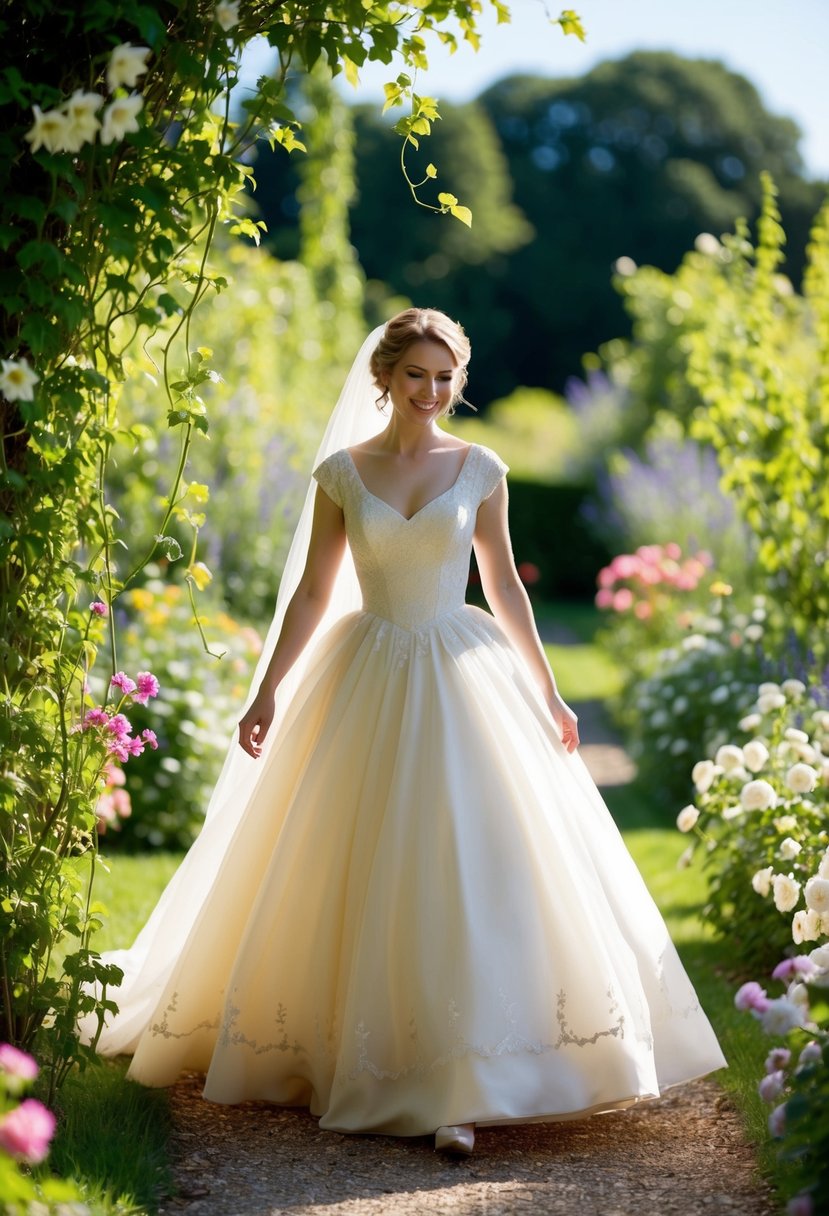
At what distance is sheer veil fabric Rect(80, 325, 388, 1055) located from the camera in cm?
354

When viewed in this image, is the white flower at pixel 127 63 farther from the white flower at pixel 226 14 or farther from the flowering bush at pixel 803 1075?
the flowering bush at pixel 803 1075

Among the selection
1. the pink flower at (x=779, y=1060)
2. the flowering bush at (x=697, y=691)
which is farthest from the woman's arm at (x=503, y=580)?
the flowering bush at (x=697, y=691)

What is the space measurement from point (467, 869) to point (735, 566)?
17.8 feet

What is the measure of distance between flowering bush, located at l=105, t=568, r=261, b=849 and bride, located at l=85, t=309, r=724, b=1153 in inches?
79.3

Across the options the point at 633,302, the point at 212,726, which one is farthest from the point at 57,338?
the point at 633,302

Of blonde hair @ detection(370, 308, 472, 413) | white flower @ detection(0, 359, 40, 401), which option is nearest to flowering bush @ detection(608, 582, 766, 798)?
blonde hair @ detection(370, 308, 472, 413)

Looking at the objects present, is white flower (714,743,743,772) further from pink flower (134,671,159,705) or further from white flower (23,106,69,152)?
white flower (23,106,69,152)

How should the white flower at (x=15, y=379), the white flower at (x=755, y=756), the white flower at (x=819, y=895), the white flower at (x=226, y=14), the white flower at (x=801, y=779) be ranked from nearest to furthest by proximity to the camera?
1. the white flower at (x=15, y=379)
2. the white flower at (x=226, y=14)
3. the white flower at (x=819, y=895)
4. the white flower at (x=801, y=779)
5. the white flower at (x=755, y=756)

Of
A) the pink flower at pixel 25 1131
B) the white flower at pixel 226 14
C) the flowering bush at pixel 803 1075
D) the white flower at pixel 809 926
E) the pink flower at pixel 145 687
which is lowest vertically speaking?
the pink flower at pixel 25 1131

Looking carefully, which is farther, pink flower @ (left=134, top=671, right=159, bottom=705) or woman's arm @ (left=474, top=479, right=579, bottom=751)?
woman's arm @ (left=474, top=479, right=579, bottom=751)

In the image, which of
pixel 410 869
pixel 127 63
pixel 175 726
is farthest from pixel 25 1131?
pixel 175 726

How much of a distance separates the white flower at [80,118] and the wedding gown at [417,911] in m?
1.27

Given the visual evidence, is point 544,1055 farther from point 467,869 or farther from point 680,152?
point 680,152

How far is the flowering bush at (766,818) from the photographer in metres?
3.76
